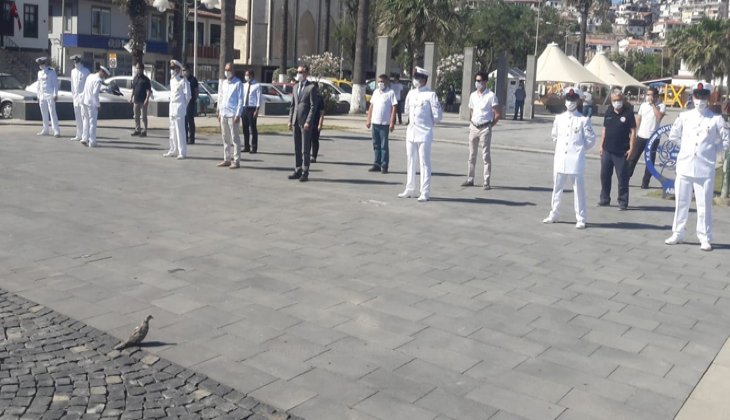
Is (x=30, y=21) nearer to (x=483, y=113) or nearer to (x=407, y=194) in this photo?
(x=483, y=113)

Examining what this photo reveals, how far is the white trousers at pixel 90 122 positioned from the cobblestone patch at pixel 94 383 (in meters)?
11.7

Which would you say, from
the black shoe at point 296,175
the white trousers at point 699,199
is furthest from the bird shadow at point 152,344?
the black shoe at point 296,175

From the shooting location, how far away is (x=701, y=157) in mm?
9695

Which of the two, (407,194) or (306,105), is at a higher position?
(306,105)

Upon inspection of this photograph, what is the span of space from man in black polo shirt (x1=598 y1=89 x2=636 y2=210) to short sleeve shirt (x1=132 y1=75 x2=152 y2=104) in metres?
9.88

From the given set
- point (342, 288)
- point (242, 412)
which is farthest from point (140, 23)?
point (242, 412)

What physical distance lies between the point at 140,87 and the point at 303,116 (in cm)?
621

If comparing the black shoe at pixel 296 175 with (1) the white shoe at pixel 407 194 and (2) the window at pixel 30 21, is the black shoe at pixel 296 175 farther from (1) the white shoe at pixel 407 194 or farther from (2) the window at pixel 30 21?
(2) the window at pixel 30 21

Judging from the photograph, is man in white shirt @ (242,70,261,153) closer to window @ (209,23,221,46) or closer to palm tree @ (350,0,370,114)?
palm tree @ (350,0,370,114)

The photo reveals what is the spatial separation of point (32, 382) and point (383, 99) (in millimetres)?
10110

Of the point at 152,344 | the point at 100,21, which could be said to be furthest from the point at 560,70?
the point at 152,344

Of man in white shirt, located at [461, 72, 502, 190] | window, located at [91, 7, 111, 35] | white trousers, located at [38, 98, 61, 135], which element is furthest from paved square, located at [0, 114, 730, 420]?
window, located at [91, 7, 111, 35]

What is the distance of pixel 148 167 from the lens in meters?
14.8

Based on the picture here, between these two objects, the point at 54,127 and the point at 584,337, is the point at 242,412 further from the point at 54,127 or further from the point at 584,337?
the point at 54,127
